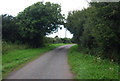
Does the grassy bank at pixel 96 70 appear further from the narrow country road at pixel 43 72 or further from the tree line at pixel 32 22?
the tree line at pixel 32 22

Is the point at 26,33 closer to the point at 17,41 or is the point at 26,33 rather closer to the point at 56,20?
the point at 17,41

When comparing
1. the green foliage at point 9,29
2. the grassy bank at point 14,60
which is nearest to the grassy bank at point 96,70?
the grassy bank at point 14,60

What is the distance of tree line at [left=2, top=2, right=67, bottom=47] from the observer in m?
24.0

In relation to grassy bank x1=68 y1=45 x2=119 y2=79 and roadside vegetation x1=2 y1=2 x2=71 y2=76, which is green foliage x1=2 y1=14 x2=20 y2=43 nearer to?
roadside vegetation x1=2 y1=2 x2=71 y2=76

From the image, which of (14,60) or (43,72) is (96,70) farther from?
(14,60)

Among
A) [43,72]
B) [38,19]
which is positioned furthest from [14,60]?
[38,19]

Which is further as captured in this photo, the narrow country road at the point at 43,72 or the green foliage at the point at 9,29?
the green foliage at the point at 9,29

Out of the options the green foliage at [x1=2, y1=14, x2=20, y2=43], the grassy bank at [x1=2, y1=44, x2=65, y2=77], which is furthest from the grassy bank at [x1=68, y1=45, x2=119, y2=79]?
the green foliage at [x1=2, y1=14, x2=20, y2=43]

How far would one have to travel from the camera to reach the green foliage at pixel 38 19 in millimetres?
23875

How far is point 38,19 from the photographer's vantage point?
24.4 meters

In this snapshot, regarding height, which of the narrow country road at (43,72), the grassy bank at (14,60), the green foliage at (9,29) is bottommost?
the narrow country road at (43,72)

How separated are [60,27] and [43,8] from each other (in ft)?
19.7

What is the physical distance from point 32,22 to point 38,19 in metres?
1.62

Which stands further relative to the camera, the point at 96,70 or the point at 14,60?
the point at 14,60
